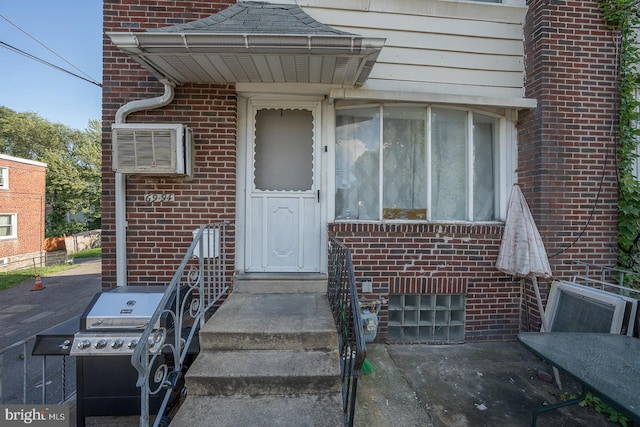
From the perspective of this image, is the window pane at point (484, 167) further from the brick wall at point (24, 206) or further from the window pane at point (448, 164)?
the brick wall at point (24, 206)

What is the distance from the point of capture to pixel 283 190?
152 inches

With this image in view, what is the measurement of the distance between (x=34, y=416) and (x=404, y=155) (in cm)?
455

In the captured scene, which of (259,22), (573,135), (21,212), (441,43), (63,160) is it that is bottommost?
(21,212)

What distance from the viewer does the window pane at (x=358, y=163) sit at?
3.88m

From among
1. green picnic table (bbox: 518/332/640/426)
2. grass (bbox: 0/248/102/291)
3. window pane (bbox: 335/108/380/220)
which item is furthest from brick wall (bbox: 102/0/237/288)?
grass (bbox: 0/248/102/291)

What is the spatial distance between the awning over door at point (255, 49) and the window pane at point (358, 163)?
524mm

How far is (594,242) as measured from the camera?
3.73 m

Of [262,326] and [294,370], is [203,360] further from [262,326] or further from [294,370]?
[294,370]

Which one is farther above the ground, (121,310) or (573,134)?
(573,134)

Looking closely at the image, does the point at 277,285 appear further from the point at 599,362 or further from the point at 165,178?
the point at 599,362

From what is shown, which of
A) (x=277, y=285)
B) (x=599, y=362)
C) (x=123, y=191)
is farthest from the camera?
(x=277, y=285)

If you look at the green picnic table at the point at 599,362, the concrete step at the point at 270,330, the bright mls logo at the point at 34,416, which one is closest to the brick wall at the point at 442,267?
the concrete step at the point at 270,330

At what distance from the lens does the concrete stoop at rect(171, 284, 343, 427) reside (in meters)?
2.03

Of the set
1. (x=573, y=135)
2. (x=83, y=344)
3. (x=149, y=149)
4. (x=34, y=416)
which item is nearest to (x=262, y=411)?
(x=83, y=344)
